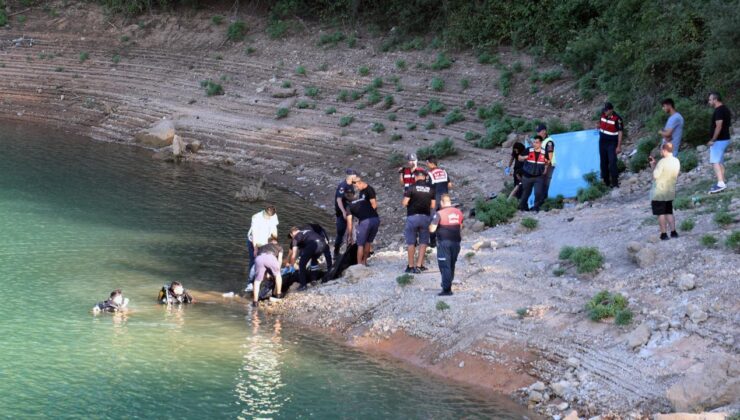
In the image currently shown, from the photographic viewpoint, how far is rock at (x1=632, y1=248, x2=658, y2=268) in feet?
56.3

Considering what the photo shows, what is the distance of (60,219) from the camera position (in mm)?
26031

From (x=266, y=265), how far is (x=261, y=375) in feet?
13.1

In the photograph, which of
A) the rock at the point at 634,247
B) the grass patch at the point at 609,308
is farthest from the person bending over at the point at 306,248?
the grass patch at the point at 609,308

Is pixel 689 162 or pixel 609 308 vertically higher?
pixel 689 162

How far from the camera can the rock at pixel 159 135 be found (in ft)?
119

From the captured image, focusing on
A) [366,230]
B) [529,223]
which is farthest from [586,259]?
[366,230]

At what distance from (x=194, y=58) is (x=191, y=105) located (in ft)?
14.0

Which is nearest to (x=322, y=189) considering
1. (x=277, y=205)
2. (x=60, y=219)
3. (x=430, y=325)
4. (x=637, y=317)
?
(x=277, y=205)

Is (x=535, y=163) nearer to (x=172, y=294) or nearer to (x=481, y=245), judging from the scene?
(x=481, y=245)

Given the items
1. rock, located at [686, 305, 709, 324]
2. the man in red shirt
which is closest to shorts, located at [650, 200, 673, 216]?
rock, located at [686, 305, 709, 324]

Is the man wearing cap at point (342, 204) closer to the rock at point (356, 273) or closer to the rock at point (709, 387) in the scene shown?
the rock at point (356, 273)

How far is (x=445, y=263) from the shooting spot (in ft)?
58.1

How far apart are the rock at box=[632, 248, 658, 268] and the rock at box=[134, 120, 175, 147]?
22.0 metres

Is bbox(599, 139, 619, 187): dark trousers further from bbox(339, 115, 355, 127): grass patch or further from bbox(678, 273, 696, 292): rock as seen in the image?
bbox(339, 115, 355, 127): grass patch
